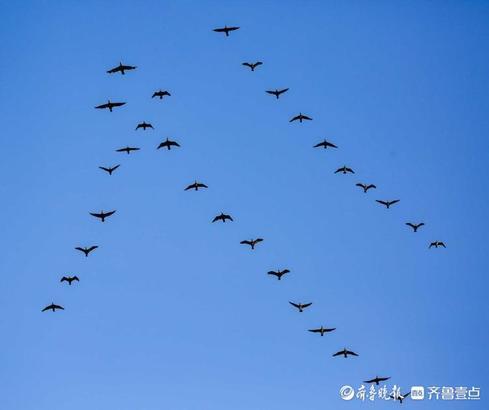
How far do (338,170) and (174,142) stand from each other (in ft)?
50.3

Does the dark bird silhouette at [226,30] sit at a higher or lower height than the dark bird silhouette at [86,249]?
higher

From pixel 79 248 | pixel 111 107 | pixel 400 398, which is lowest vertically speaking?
pixel 400 398

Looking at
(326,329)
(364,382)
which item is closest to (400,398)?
(364,382)

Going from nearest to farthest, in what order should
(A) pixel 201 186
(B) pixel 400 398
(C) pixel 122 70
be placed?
(C) pixel 122 70
(A) pixel 201 186
(B) pixel 400 398

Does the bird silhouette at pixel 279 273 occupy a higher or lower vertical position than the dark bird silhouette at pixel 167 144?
lower

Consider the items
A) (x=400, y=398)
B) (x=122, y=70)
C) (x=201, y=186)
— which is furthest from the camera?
(x=400, y=398)

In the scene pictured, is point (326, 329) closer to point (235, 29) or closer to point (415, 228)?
point (415, 228)

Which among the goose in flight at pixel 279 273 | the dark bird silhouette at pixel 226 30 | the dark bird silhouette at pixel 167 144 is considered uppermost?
the dark bird silhouette at pixel 226 30

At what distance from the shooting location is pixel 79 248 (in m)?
63.7

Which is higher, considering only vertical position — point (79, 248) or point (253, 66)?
point (253, 66)

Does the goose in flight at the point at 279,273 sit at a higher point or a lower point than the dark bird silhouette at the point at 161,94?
lower

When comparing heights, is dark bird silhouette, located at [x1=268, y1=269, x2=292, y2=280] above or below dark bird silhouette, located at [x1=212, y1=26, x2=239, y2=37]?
below

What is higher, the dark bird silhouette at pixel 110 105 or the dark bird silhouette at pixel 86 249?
the dark bird silhouette at pixel 110 105

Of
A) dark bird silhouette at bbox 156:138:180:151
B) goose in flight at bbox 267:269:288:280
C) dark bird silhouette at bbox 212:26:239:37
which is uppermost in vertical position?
dark bird silhouette at bbox 212:26:239:37
